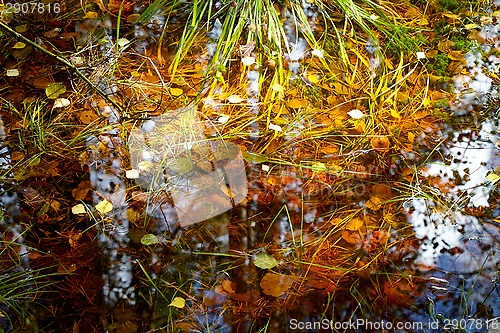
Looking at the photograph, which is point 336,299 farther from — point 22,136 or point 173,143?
point 22,136

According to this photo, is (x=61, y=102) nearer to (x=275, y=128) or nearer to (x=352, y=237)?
(x=275, y=128)

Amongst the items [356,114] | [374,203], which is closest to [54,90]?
[356,114]

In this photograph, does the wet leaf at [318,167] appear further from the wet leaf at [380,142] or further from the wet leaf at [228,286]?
the wet leaf at [228,286]

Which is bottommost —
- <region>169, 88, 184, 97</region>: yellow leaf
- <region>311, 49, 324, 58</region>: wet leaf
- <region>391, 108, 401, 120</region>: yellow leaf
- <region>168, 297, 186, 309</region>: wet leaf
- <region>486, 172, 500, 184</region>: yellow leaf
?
<region>168, 297, 186, 309</region>: wet leaf

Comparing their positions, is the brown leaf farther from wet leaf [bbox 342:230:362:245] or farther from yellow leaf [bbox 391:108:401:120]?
yellow leaf [bbox 391:108:401:120]

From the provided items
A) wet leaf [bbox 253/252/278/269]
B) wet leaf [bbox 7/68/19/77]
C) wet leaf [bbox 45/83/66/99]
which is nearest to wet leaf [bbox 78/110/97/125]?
wet leaf [bbox 45/83/66/99]
